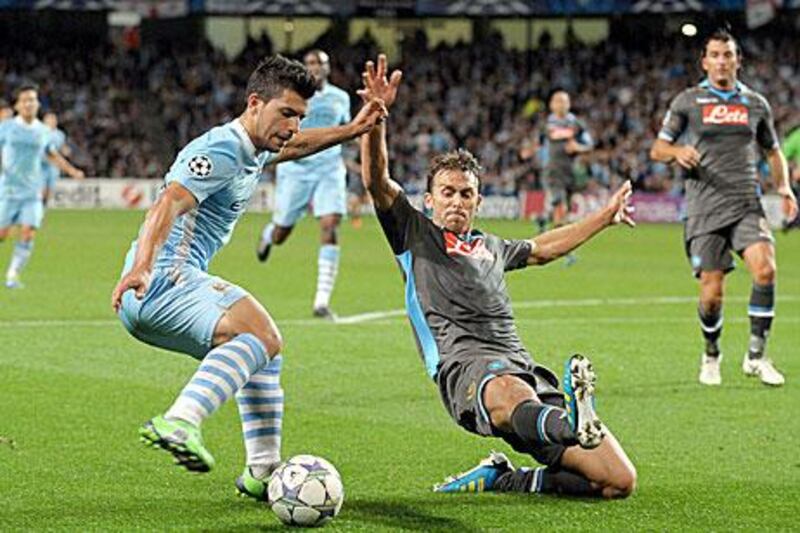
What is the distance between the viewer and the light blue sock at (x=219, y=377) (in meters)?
6.36

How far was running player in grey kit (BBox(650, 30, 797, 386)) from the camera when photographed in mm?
11773

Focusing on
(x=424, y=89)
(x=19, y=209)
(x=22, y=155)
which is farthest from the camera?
(x=424, y=89)

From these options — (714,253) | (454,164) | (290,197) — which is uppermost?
(454,164)

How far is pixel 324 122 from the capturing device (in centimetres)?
1650

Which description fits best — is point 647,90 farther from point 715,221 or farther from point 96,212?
point 715,221

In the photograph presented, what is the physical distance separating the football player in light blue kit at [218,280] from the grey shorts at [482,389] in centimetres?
82

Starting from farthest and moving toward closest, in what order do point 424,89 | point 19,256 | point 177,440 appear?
point 424,89 < point 19,256 < point 177,440

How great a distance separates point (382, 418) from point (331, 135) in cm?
261

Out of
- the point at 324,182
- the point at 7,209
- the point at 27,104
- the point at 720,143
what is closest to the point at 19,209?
the point at 7,209

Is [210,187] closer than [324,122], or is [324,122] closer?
[210,187]

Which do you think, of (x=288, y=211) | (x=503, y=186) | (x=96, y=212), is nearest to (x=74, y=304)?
(x=288, y=211)

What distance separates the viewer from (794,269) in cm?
2370

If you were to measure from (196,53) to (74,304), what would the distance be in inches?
1323

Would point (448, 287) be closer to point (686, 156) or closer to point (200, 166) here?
point (200, 166)
